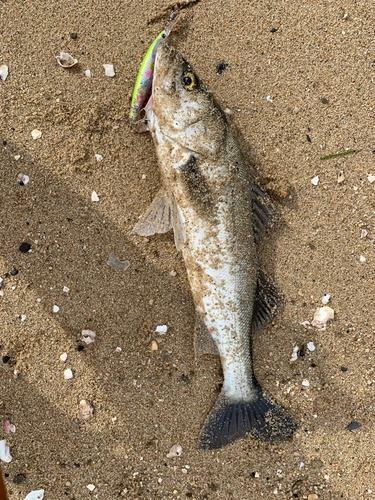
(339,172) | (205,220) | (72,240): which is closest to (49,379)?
(72,240)

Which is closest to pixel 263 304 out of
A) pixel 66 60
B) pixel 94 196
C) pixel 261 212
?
pixel 261 212

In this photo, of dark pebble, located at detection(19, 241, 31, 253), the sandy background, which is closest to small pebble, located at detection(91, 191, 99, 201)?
the sandy background

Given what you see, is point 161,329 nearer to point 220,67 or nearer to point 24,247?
point 24,247

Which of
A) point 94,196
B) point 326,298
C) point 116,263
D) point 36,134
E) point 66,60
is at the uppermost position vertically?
point 66,60

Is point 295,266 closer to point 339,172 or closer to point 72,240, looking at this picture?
point 339,172

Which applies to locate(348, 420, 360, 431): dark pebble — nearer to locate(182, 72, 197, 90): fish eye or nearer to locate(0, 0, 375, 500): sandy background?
locate(0, 0, 375, 500): sandy background
